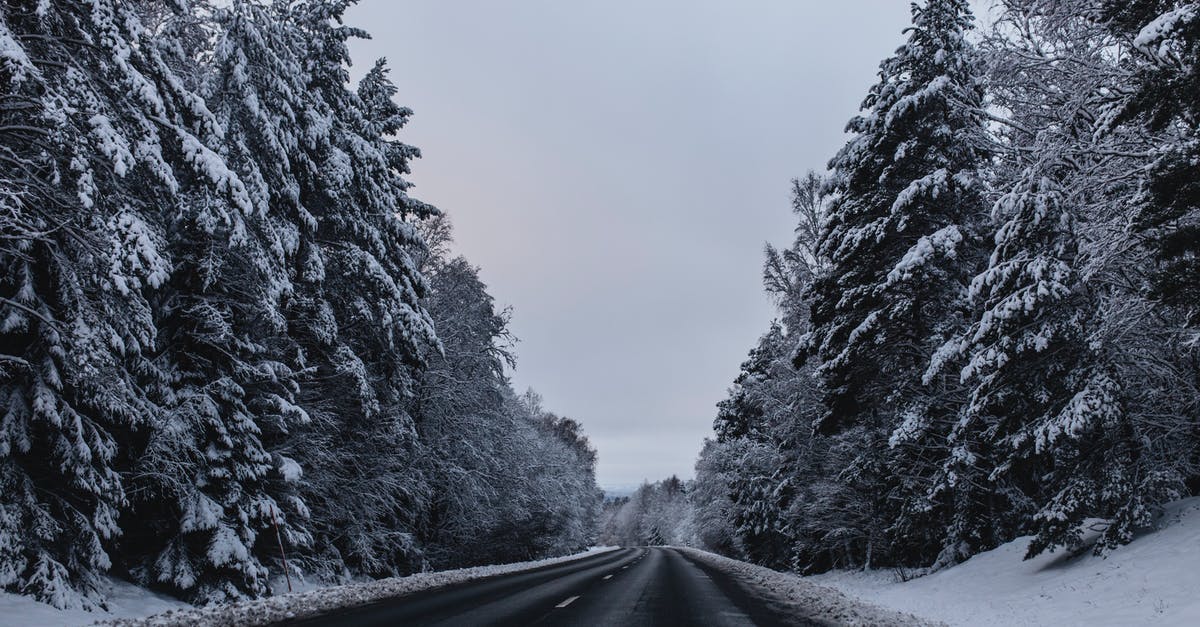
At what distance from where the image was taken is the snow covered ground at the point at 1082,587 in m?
7.57

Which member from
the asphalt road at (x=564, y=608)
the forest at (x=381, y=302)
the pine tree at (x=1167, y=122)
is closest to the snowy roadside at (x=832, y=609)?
the asphalt road at (x=564, y=608)

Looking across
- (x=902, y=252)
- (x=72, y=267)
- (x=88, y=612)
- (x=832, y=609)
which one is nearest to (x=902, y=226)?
(x=902, y=252)

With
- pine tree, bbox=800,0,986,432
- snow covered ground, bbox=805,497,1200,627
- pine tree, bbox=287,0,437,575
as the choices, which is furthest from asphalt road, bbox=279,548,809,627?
pine tree, bbox=800,0,986,432

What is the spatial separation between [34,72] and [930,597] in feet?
51.1

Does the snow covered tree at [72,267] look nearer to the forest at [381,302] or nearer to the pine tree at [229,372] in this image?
the forest at [381,302]

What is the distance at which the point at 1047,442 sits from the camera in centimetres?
986

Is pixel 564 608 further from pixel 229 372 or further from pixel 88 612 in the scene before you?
pixel 229 372

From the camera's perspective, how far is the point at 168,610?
8555 mm

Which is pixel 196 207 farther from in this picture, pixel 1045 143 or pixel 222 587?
pixel 1045 143

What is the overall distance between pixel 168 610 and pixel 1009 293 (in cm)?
1410

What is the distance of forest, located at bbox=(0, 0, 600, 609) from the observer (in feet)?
25.7

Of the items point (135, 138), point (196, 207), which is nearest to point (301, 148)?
point (196, 207)

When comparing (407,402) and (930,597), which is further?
(407,402)

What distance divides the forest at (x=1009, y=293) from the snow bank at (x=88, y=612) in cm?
1337
